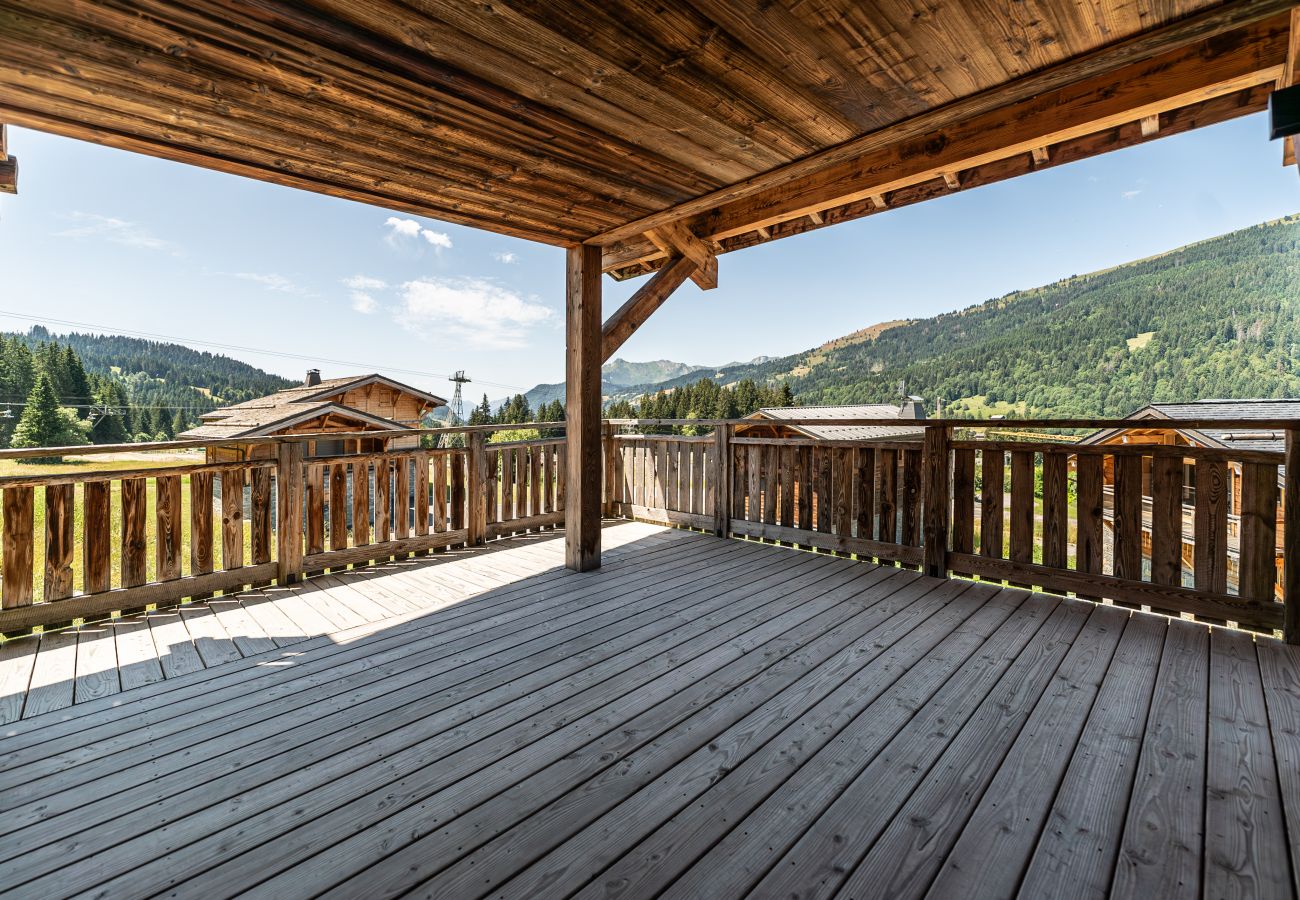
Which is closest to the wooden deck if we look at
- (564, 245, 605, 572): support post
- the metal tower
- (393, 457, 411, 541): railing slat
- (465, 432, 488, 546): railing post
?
(564, 245, 605, 572): support post

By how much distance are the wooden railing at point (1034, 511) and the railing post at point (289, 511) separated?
297cm

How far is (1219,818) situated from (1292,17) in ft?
7.78

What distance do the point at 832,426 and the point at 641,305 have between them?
1759 mm

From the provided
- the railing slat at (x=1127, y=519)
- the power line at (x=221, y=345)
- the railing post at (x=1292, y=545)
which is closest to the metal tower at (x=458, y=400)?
the power line at (x=221, y=345)

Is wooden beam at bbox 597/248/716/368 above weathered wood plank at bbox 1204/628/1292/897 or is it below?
above

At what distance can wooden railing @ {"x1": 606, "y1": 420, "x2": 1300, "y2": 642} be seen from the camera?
264 cm

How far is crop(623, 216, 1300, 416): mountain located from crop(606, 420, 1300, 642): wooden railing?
47.8ft

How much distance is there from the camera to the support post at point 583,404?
3766 millimetres

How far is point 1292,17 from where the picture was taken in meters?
1.64

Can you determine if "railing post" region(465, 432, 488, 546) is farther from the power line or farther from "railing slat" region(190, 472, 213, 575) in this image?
the power line

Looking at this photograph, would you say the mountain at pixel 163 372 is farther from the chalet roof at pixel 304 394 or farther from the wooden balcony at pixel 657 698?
the wooden balcony at pixel 657 698

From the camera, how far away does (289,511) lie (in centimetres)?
347

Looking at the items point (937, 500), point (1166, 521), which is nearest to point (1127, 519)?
point (1166, 521)

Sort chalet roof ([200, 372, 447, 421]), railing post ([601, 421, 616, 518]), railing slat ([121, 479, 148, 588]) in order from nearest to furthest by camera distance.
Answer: railing slat ([121, 479, 148, 588]) < railing post ([601, 421, 616, 518]) < chalet roof ([200, 372, 447, 421])
